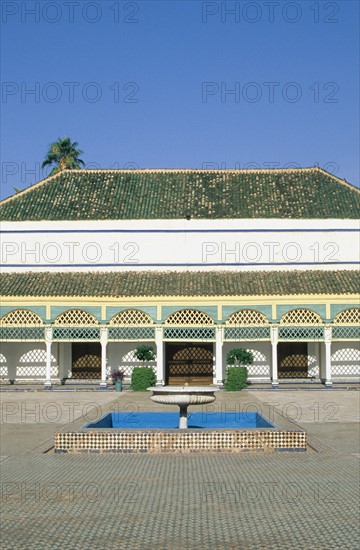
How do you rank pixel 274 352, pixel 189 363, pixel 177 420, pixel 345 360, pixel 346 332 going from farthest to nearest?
pixel 189 363
pixel 345 360
pixel 346 332
pixel 274 352
pixel 177 420

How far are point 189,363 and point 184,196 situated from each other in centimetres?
733

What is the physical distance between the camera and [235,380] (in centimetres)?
2692

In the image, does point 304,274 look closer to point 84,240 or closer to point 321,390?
point 321,390

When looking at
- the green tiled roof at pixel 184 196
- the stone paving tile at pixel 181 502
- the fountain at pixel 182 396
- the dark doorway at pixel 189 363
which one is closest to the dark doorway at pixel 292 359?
the dark doorway at pixel 189 363

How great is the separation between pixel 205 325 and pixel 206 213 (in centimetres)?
571

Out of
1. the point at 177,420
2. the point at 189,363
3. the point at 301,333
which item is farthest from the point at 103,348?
the point at 177,420

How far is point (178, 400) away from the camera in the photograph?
14344mm

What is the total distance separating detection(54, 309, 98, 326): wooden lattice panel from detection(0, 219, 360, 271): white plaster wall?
2951mm

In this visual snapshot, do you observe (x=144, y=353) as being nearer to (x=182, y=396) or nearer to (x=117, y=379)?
(x=117, y=379)

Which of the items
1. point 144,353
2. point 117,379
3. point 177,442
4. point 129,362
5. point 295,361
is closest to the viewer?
point 177,442

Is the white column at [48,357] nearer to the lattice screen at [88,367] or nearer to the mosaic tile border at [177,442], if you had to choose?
the lattice screen at [88,367]

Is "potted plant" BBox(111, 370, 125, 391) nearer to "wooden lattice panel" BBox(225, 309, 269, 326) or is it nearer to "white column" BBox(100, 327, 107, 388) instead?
"white column" BBox(100, 327, 107, 388)

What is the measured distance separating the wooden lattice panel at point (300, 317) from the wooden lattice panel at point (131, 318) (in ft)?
16.1

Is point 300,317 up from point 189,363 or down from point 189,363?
up
